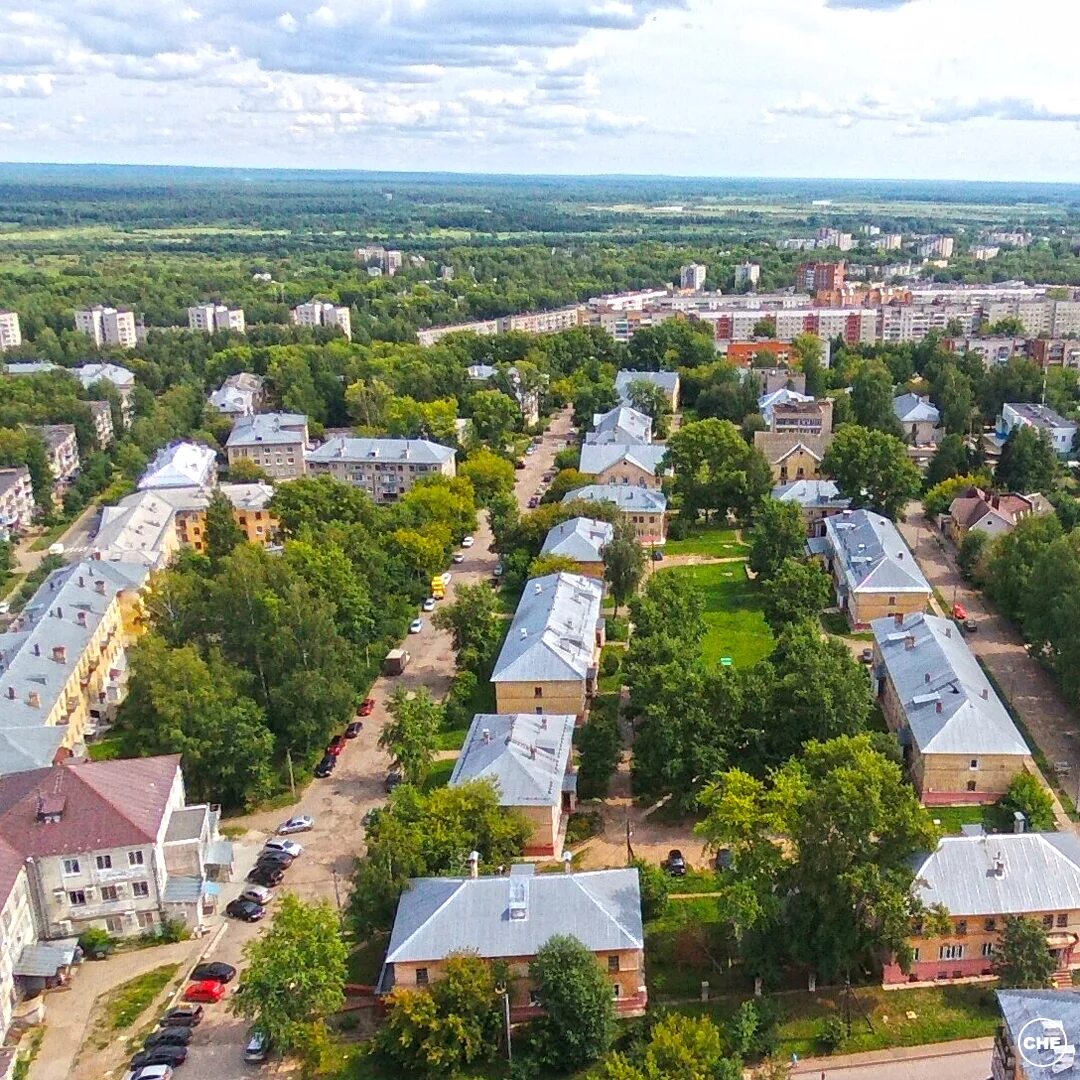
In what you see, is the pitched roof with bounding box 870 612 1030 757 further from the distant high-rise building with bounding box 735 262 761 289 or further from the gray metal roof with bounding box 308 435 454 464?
the distant high-rise building with bounding box 735 262 761 289

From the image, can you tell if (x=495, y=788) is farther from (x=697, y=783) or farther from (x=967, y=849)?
(x=967, y=849)

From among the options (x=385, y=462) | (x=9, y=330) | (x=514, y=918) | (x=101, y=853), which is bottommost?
(x=101, y=853)

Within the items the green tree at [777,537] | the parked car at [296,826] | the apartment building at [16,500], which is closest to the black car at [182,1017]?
the parked car at [296,826]

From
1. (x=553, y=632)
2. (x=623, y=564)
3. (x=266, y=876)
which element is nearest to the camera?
(x=266, y=876)

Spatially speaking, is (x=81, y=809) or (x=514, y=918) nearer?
(x=514, y=918)

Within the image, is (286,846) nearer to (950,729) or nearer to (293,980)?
(293,980)

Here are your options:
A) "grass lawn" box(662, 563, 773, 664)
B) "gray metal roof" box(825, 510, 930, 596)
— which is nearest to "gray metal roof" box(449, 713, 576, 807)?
"grass lawn" box(662, 563, 773, 664)

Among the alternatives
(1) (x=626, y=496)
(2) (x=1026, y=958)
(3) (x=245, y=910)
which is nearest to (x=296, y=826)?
(3) (x=245, y=910)
